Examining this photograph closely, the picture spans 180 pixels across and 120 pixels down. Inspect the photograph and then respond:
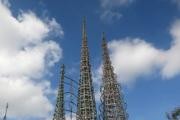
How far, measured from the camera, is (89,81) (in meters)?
114

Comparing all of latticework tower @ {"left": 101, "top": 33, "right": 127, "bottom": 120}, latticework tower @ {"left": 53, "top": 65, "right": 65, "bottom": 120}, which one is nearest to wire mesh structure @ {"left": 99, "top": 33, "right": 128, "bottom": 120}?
latticework tower @ {"left": 101, "top": 33, "right": 127, "bottom": 120}

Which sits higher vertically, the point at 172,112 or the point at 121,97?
the point at 121,97

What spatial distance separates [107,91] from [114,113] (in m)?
8.17

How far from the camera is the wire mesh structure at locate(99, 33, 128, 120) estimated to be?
370 feet

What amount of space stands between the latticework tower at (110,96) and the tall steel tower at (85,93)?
512 centimetres

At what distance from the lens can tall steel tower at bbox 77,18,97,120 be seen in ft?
360

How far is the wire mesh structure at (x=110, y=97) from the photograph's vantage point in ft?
370

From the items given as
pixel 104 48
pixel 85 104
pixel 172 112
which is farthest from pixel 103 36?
pixel 172 112

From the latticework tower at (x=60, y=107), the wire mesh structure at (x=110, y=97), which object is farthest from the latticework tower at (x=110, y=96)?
the latticework tower at (x=60, y=107)

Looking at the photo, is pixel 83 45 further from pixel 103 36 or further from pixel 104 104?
pixel 104 104

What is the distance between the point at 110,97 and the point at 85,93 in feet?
29.8

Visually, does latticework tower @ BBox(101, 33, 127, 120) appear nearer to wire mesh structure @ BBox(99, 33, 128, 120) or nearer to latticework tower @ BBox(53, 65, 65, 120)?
wire mesh structure @ BBox(99, 33, 128, 120)

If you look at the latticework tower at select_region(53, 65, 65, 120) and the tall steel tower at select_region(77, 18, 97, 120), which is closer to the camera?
the tall steel tower at select_region(77, 18, 97, 120)

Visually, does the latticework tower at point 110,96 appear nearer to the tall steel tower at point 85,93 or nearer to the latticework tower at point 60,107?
the tall steel tower at point 85,93
